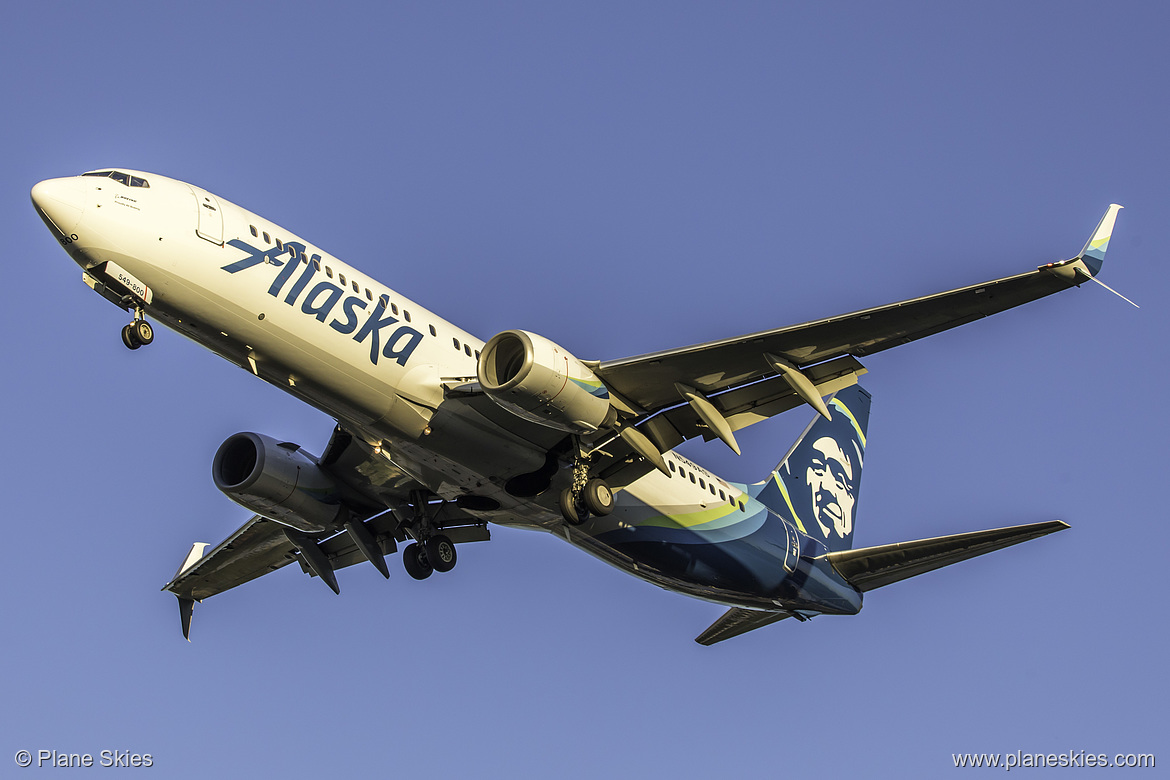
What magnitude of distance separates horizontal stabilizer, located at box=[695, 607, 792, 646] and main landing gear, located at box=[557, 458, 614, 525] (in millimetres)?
8021

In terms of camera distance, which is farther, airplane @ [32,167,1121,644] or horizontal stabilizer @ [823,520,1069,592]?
horizontal stabilizer @ [823,520,1069,592]

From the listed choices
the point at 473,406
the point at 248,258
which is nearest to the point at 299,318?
the point at 248,258

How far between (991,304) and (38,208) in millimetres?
16466

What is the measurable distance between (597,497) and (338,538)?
939 cm

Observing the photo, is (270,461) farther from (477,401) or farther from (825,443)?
(825,443)

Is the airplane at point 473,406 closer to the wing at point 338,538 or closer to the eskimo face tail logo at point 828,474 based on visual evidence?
the wing at point 338,538

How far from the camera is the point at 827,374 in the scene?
22.7 m

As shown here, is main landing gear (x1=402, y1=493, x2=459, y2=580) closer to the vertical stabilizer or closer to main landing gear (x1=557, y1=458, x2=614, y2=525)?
main landing gear (x1=557, y1=458, x2=614, y2=525)

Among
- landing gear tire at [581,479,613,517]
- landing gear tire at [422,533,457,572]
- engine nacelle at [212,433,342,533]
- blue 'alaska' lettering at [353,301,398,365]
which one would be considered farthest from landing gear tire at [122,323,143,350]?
landing gear tire at [422,533,457,572]

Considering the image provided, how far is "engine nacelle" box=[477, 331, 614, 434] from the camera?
21.8m

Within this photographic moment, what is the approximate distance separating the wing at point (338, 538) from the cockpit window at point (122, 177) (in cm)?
679

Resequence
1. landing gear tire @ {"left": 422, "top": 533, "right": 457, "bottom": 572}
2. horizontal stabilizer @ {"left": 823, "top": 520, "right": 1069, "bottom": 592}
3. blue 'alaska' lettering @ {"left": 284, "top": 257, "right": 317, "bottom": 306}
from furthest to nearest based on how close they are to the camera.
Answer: landing gear tire @ {"left": 422, "top": 533, "right": 457, "bottom": 572}
horizontal stabilizer @ {"left": 823, "top": 520, "right": 1069, "bottom": 592}
blue 'alaska' lettering @ {"left": 284, "top": 257, "right": 317, "bottom": 306}

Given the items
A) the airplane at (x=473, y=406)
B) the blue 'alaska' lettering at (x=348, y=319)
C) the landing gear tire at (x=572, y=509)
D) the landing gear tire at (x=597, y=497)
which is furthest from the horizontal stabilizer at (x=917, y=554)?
the blue 'alaska' lettering at (x=348, y=319)

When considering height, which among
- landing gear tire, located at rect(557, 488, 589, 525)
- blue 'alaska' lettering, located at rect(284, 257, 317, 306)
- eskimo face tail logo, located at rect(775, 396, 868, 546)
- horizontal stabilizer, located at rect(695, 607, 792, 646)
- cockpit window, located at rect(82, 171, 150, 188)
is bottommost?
horizontal stabilizer, located at rect(695, 607, 792, 646)
